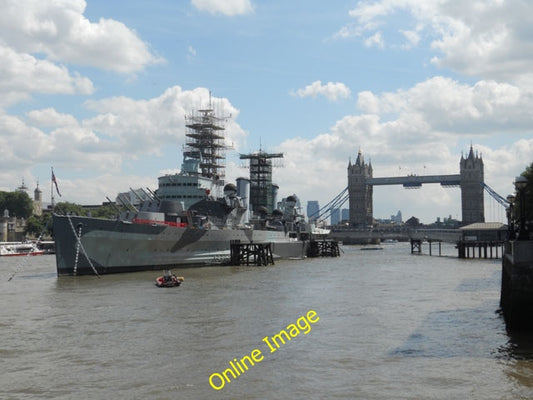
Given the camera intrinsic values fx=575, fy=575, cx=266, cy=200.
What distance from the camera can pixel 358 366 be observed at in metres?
15.2

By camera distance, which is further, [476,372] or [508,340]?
[508,340]

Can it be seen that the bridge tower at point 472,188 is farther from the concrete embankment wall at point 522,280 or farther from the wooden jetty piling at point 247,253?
the concrete embankment wall at point 522,280

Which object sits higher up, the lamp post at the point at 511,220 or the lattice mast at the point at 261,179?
the lattice mast at the point at 261,179

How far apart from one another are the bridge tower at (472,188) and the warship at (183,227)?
120716 millimetres

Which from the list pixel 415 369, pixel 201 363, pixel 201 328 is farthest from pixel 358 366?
pixel 201 328

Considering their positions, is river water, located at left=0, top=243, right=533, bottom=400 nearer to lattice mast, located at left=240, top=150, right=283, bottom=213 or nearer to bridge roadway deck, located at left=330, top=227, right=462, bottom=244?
lattice mast, located at left=240, top=150, right=283, bottom=213

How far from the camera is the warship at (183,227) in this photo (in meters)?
39.0

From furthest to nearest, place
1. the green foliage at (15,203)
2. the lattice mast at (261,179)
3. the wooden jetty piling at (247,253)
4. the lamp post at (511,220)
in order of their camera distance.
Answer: the green foliage at (15,203) → the lattice mast at (261,179) → the wooden jetty piling at (247,253) → the lamp post at (511,220)

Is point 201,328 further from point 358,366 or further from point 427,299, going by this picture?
point 427,299

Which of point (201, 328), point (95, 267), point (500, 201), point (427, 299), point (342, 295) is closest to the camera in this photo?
point (201, 328)

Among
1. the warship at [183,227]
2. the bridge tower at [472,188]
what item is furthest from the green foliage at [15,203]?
the bridge tower at [472,188]

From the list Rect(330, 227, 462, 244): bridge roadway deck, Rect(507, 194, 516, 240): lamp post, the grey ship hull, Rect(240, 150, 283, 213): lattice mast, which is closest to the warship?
the grey ship hull

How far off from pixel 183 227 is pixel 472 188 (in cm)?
16321

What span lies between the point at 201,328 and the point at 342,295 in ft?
40.0
